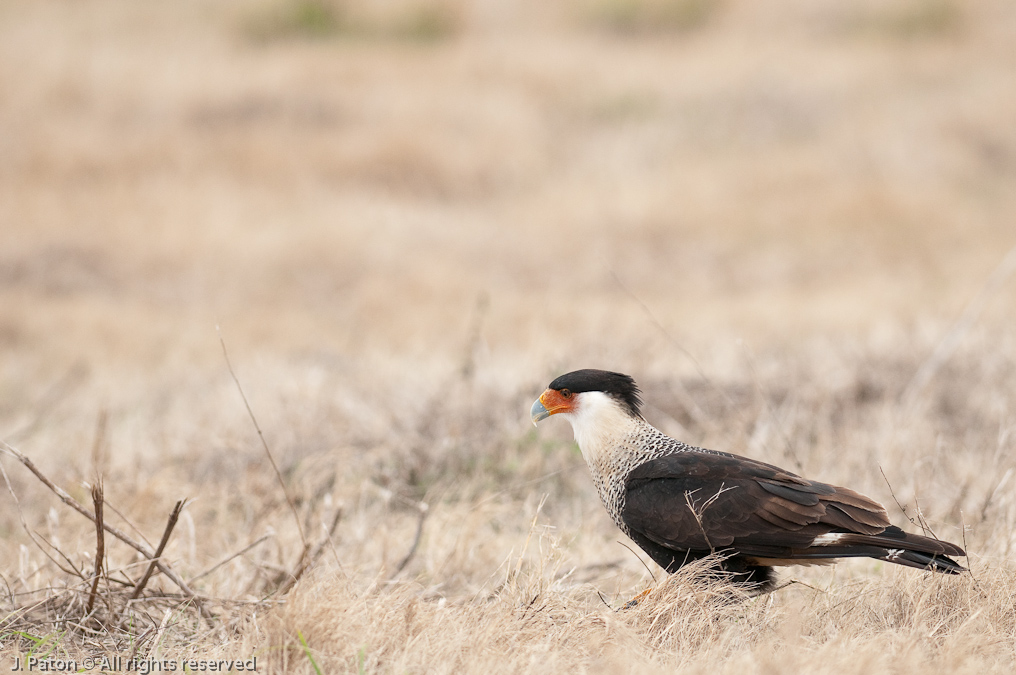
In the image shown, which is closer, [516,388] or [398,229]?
[516,388]

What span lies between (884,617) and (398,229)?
30.2 ft

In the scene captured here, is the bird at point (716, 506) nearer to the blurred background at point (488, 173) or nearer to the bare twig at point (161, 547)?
the bare twig at point (161, 547)

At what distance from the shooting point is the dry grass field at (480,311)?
7.65 feet

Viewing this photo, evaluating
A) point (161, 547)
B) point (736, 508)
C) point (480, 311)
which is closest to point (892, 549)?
point (736, 508)

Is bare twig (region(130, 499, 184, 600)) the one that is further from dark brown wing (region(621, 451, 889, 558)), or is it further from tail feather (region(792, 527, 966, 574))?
tail feather (region(792, 527, 966, 574))

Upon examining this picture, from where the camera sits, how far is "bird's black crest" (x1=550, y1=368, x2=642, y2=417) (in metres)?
2.61

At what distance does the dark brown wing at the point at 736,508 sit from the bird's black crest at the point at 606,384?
0.77 feet

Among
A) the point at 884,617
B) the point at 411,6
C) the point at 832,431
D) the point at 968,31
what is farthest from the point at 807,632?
the point at 968,31

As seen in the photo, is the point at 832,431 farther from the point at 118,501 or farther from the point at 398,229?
the point at 398,229

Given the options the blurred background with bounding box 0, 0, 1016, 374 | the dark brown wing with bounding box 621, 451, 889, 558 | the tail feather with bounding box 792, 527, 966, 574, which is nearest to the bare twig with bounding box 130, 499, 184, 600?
the dark brown wing with bounding box 621, 451, 889, 558

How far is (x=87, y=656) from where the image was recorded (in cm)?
225

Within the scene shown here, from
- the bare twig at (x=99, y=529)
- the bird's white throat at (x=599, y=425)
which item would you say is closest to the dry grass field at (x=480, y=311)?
the bare twig at (x=99, y=529)

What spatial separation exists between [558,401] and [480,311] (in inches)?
209

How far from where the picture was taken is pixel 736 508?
7.53 feet
